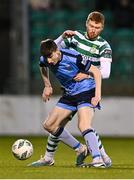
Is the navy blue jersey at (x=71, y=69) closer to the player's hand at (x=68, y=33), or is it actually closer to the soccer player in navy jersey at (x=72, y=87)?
the soccer player in navy jersey at (x=72, y=87)

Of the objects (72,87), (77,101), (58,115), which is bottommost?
(58,115)

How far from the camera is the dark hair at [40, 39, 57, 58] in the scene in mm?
10031

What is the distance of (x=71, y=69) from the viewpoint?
10.3 meters

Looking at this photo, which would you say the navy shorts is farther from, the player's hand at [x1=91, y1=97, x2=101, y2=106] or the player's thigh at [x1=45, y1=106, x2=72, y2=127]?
the player's hand at [x1=91, y1=97, x2=101, y2=106]

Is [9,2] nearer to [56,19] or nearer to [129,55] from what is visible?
[56,19]

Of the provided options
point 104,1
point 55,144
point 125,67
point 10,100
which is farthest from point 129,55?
point 55,144

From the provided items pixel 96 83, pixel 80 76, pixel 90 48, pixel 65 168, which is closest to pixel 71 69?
pixel 80 76

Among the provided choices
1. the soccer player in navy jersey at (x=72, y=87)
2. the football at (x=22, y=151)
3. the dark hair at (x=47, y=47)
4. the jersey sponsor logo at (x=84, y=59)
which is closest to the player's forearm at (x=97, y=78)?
the soccer player in navy jersey at (x=72, y=87)

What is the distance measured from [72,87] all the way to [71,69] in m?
0.21

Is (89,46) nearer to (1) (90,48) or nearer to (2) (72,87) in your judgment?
(1) (90,48)

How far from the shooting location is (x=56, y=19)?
19.9m

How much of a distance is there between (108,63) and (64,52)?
553mm

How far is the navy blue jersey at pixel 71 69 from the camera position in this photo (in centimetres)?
1027

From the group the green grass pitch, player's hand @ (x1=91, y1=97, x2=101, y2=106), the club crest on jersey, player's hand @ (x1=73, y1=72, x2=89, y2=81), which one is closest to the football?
the green grass pitch
